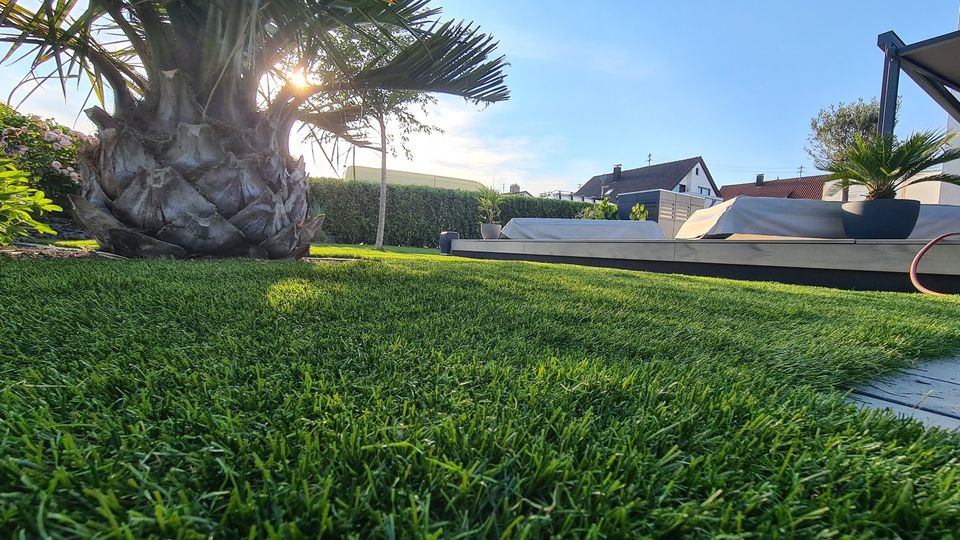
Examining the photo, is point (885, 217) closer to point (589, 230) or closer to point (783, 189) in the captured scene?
point (589, 230)

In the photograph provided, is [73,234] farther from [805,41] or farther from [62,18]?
[805,41]

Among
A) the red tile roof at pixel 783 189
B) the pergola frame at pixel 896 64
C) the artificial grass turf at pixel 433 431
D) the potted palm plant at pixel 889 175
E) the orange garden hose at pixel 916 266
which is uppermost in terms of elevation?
the red tile roof at pixel 783 189

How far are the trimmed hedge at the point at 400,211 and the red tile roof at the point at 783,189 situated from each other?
50.9 feet

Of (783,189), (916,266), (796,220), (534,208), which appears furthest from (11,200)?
(783,189)

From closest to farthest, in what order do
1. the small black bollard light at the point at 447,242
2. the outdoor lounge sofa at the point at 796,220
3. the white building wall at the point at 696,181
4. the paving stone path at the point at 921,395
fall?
the paving stone path at the point at 921,395 → the outdoor lounge sofa at the point at 796,220 → the small black bollard light at the point at 447,242 → the white building wall at the point at 696,181

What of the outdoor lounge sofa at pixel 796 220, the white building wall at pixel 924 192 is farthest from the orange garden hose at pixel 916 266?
the white building wall at pixel 924 192

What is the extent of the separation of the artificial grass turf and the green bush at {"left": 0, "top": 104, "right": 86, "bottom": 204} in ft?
13.7

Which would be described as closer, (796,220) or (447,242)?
(796,220)

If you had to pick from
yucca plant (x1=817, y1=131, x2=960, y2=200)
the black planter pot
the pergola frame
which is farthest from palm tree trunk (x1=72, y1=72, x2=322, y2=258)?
the pergola frame

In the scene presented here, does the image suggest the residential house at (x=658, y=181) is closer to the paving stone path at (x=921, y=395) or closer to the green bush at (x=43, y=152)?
the green bush at (x=43, y=152)

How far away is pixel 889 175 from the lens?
3244 mm

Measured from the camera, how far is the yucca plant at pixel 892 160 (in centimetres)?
314

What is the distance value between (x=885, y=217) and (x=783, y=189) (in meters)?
25.6

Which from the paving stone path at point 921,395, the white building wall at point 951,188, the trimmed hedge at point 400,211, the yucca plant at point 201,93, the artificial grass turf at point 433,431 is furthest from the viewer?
the trimmed hedge at point 400,211
